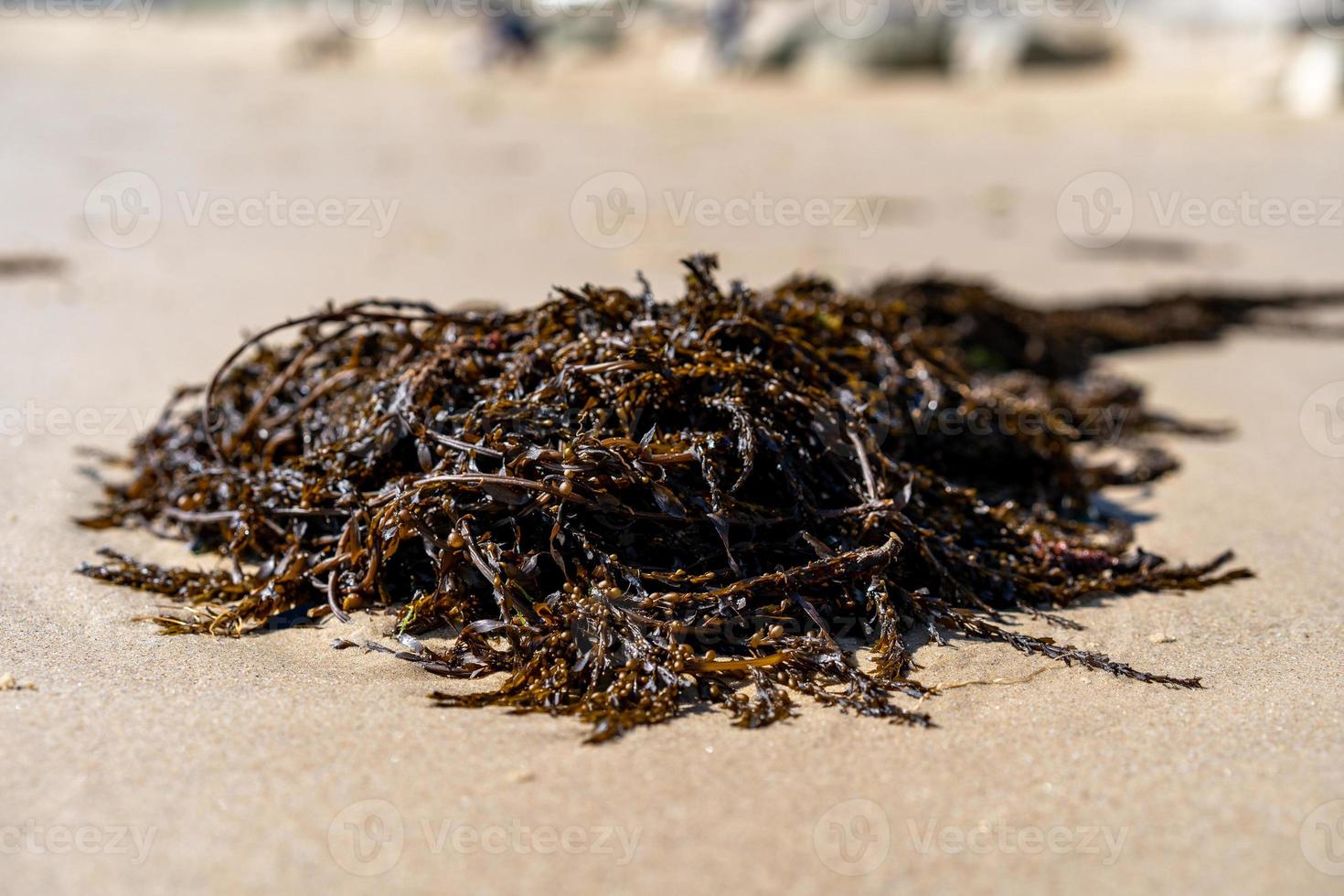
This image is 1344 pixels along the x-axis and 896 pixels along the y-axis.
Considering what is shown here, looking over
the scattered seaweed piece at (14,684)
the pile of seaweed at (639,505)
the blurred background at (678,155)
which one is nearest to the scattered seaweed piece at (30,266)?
the blurred background at (678,155)

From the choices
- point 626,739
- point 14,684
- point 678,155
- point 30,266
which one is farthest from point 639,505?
point 678,155

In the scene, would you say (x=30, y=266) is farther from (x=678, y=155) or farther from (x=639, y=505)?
(x=678, y=155)

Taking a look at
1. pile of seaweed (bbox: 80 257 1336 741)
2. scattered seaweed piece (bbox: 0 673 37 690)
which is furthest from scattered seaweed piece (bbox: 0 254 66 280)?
scattered seaweed piece (bbox: 0 673 37 690)

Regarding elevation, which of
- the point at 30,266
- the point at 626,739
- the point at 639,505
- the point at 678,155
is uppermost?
the point at 678,155

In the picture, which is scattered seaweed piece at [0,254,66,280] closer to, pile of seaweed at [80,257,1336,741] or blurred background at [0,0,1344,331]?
blurred background at [0,0,1344,331]

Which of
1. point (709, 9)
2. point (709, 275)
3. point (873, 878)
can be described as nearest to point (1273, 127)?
point (709, 9)

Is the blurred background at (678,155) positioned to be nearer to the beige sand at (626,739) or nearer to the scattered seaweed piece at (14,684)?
the beige sand at (626,739)
